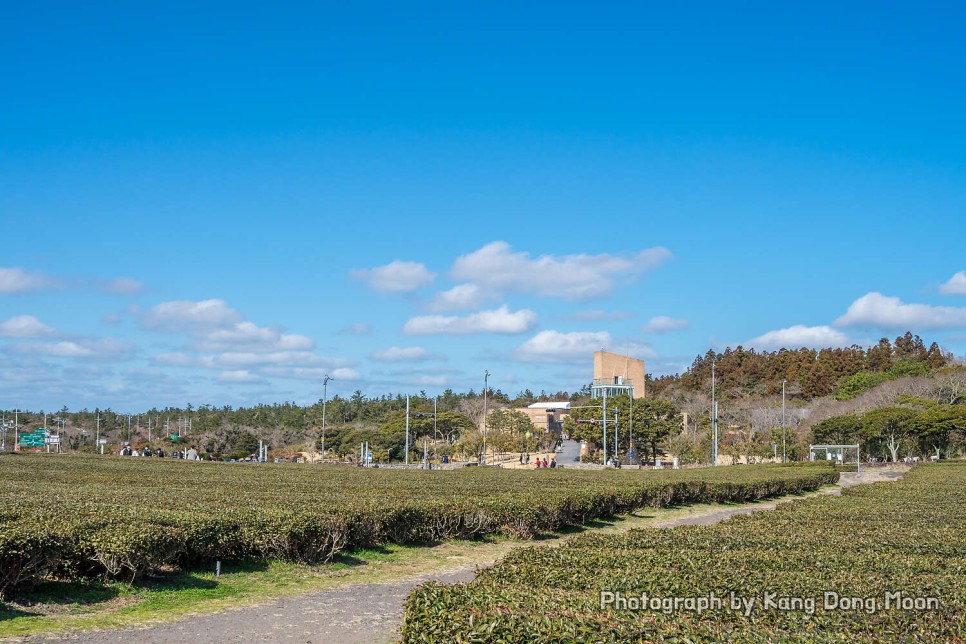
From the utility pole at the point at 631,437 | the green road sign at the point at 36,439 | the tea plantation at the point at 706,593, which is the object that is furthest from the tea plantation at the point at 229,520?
the green road sign at the point at 36,439

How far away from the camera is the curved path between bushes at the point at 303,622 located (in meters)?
7.96

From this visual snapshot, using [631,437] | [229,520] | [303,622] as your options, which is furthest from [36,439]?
[303,622]

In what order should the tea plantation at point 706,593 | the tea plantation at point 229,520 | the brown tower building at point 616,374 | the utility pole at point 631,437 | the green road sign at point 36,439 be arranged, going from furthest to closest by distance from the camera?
the brown tower building at point 616,374, the green road sign at point 36,439, the utility pole at point 631,437, the tea plantation at point 229,520, the tea plantation at point 706,593

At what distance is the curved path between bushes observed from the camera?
7961 mm

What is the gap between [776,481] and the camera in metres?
31.8

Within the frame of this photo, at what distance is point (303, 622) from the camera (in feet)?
28.9

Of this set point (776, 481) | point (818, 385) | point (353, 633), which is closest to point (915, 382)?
point (818, 385)

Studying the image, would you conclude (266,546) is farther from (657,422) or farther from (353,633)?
(657,422)

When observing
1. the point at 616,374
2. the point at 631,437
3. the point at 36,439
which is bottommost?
the point at 36,439

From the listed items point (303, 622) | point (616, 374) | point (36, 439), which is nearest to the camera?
point (303, 622)

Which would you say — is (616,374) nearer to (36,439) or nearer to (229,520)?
(36,439)

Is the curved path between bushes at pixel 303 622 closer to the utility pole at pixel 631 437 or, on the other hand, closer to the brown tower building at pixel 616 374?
the utility pole at pixel 631 437

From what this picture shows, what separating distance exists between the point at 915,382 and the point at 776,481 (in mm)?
51747

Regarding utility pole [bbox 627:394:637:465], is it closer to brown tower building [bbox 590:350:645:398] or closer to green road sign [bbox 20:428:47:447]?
brown tower building [bbox 590:350:645:398]
